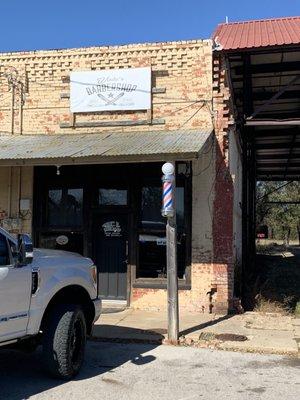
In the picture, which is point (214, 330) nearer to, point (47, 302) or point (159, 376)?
point (159, 376)

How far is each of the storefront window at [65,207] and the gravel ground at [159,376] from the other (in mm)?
4774

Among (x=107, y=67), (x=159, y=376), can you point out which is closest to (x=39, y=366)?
(x=159, y=376)

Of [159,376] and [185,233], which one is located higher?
[185,233]

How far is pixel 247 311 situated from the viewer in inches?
488

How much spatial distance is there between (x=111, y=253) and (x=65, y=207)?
61.0 inches

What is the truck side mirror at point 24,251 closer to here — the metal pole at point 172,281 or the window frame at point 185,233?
the metal pole at point 172,281

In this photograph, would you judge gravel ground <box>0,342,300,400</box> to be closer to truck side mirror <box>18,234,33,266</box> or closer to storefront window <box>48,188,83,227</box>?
truck side mirror <box>18,234,33,266</box>

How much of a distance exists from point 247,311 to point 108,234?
3558 mm

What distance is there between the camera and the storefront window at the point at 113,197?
12883mm

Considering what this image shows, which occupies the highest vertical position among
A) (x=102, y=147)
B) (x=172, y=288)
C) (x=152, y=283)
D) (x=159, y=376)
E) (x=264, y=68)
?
(x=264, y=68)

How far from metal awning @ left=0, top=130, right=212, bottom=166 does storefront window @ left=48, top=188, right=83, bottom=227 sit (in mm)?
1334

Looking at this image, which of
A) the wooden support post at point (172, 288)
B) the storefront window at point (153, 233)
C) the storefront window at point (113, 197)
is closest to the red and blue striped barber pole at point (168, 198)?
the wooden support post at point (172, 288)

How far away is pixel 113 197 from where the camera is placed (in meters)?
12.9

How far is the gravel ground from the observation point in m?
6.38
